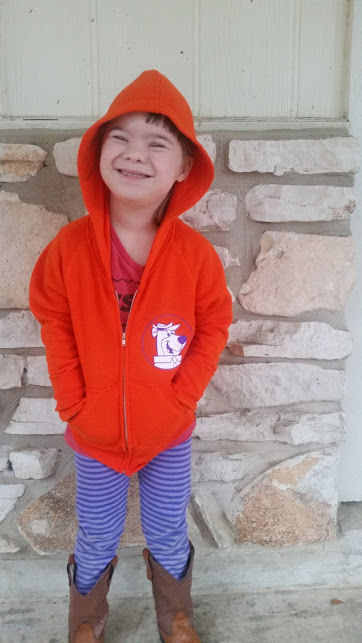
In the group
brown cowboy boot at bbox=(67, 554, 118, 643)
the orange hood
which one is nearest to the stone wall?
the orange hood

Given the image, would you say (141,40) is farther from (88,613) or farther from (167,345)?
(88,613)

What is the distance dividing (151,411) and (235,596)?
84 cm

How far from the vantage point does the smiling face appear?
123 centimetres

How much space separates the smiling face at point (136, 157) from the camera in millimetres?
1229

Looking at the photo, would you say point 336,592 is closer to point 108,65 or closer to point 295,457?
point 295,457

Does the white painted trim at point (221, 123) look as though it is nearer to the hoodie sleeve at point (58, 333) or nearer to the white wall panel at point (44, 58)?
the white wall panel at point (44, 58)

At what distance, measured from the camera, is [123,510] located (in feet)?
4.88

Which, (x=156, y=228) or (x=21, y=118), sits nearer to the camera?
(x=156, y=228)

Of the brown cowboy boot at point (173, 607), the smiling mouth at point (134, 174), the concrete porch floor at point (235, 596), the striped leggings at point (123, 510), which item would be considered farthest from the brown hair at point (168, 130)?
the concrete porch floor at point (235, 596)

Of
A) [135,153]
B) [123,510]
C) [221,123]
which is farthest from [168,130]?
[123,510]

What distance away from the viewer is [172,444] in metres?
1.44

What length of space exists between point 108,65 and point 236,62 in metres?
0.39

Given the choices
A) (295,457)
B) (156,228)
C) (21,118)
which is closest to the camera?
(156,228)

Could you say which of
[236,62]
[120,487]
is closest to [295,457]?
[120,487]
